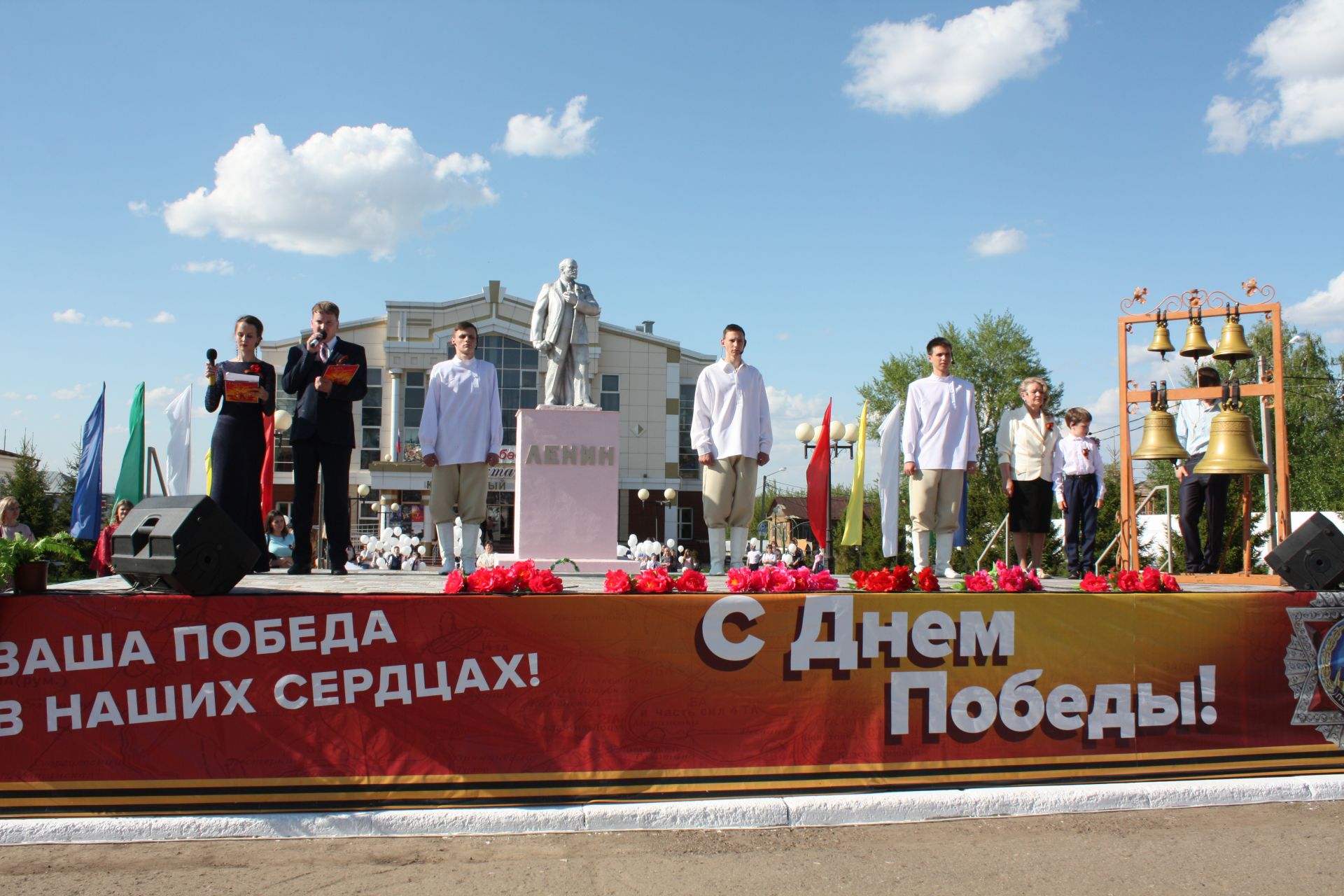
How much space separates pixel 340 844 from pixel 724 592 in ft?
6.39

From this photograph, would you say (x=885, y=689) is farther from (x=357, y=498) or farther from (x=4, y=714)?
(x=357, y=498)

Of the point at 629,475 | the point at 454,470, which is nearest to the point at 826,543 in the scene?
the point at 454,470

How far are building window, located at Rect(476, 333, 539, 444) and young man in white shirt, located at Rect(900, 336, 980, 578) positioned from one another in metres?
31.3

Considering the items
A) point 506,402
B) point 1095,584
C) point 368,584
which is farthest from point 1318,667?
point 506,402

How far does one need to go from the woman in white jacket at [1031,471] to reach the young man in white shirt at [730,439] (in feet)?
7.18

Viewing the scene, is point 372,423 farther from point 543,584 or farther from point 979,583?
point 979,583

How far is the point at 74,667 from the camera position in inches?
156

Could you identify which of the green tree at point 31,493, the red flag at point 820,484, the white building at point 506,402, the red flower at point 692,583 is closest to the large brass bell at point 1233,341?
the red flag at point 820,484

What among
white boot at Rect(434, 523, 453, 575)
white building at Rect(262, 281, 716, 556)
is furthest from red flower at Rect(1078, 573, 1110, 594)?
white building at Rect(262, 281, 716, 556)

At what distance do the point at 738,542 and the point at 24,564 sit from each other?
464cm

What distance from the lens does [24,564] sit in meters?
4.05

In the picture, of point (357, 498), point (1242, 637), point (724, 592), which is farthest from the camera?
point (357, 498)

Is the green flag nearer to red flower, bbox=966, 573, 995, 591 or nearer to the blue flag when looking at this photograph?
the blue flag

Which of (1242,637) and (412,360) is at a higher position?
(412,360)
